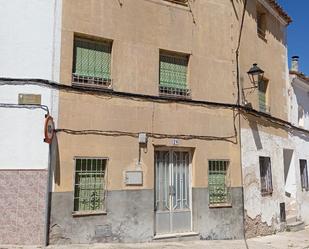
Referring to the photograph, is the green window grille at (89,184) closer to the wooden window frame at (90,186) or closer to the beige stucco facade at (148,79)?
the wooden window frame at (90,186)

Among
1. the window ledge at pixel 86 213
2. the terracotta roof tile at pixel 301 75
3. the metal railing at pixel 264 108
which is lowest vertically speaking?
the window ledge at pixel 86 213

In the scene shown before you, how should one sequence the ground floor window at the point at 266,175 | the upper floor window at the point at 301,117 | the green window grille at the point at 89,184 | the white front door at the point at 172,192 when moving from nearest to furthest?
the green window grille at the point at 89,184
the white front door at the point at 172,192
the ground floor window at the point at 266,175
the upper floor window at the point at 301,117

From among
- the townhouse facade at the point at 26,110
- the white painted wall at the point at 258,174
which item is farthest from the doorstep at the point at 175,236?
the townhouse facade at the point at 26,110

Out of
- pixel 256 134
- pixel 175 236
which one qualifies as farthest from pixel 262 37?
pixel 175 236

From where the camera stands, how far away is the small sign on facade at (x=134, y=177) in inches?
397

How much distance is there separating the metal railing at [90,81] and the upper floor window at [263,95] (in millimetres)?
6052

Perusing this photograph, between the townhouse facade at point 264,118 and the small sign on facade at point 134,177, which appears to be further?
the townhouse facade at point 264,118

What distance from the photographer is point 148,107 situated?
10.6 meters

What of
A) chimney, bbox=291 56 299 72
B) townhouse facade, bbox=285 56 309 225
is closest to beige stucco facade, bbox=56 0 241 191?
townhouse facade, bbox=285 56 309 225

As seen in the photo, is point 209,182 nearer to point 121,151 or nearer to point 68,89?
point 121,151

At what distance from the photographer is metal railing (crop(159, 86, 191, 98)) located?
11.1m

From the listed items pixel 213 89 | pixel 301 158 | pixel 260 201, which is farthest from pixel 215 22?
pixel 301 158

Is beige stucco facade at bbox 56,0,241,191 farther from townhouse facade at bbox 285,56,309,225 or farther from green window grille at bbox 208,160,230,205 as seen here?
townhouse facade at bbox 285,56,309,225

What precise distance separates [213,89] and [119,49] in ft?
10.4
